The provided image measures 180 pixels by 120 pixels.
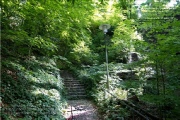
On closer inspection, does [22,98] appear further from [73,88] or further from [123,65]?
[73,88]

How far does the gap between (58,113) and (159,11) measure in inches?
157

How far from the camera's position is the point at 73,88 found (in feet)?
35.3

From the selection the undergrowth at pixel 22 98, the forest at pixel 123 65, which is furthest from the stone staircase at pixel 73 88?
the undergrowth at pixel 22 98

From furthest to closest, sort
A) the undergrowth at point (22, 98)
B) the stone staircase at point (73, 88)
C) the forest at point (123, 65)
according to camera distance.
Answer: the stone staircase at point (73, 88) < the undergrowth at point (22, 98) < the forest at point (123, 65)

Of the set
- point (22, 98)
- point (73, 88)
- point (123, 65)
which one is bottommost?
point (73, 88)

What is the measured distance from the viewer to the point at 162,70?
15.0 ft

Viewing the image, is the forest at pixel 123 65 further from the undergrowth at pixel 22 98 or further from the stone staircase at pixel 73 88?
the stone staircase at pixel 73 88

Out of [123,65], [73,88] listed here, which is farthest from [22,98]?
[73,88]

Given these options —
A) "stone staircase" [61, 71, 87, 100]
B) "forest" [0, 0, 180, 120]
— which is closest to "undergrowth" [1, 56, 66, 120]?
"forest" [0, 0, 180, 120]

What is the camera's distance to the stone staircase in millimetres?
9919

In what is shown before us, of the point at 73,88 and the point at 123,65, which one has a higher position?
the point at 123,65

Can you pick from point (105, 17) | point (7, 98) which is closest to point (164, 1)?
point (7, 98)

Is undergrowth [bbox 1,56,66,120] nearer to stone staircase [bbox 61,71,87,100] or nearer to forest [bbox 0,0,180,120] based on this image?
forest [bbox 0,0,180,120]

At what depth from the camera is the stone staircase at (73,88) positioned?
9.92 meters
